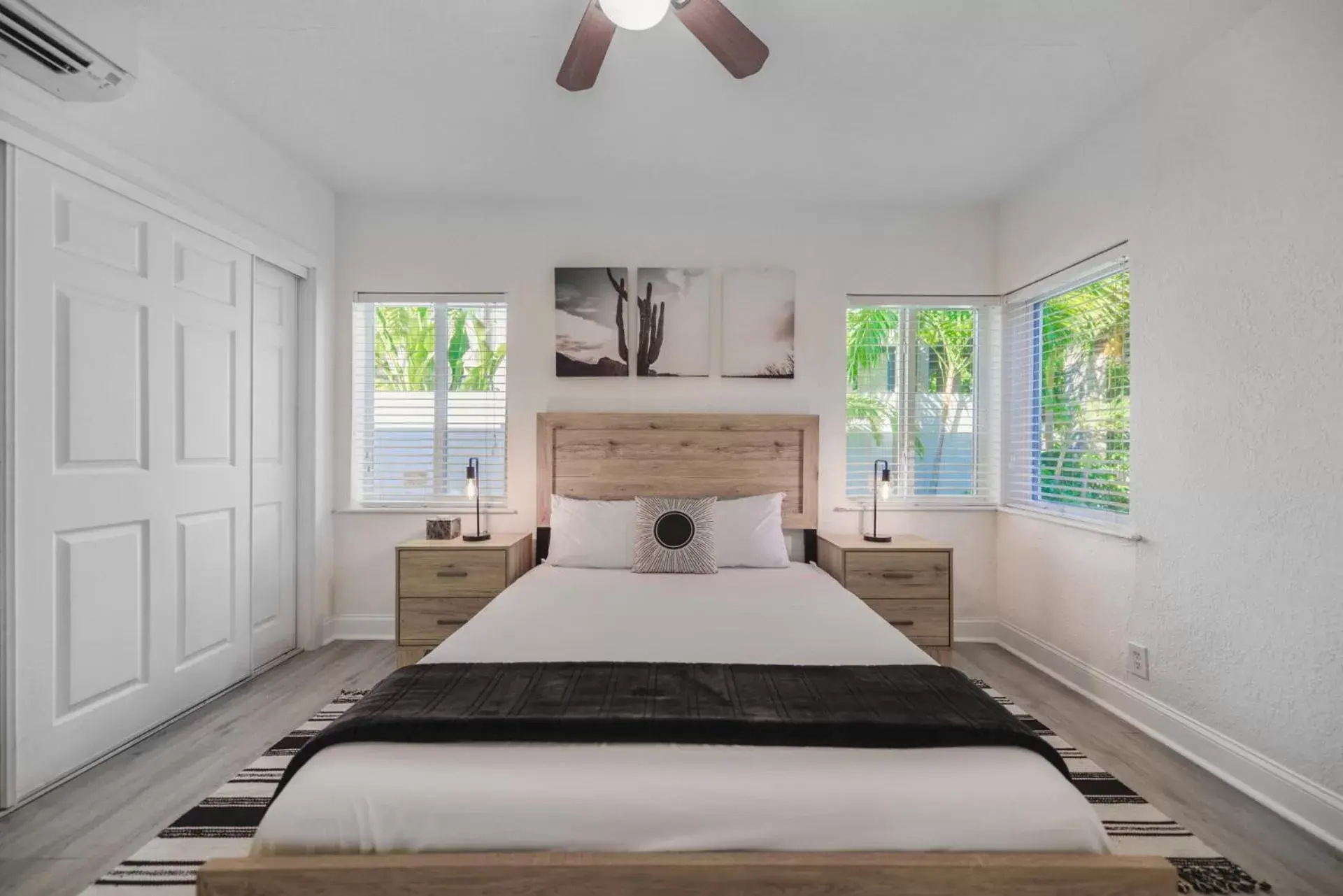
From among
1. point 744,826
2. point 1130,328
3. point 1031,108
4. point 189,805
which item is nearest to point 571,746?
point 744,826

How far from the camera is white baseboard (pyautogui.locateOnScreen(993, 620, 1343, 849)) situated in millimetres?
1787

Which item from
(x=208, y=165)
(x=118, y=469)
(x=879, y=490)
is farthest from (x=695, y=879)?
(x=208, y=165)

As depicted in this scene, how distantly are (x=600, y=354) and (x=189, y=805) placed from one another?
253 cm

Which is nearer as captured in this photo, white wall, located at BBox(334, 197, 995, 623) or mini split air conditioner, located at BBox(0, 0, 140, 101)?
mini split air conditioner, located at BBox(0, 0, 140, 101)

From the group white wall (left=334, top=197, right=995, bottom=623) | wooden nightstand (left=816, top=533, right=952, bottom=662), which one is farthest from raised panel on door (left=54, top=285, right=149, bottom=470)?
wooden nightstand (left=816, top=533, right=952, bottom=662)

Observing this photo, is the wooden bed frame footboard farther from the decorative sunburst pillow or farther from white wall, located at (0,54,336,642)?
white wall, located at (0,54,336,642)

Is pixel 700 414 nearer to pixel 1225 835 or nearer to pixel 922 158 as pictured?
pixel 922 158

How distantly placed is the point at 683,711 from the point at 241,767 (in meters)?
1.79

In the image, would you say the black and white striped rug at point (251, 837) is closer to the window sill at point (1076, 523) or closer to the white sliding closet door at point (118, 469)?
the white sliding closet door at point (118, 469)

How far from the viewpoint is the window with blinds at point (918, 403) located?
3.62 metres

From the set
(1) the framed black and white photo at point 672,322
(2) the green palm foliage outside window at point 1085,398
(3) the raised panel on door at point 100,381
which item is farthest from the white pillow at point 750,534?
(3) the raised panel on door at point 100,381

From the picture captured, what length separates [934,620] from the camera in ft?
9.88

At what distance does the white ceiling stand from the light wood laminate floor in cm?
249

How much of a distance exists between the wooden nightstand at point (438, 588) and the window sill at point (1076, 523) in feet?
8.86
